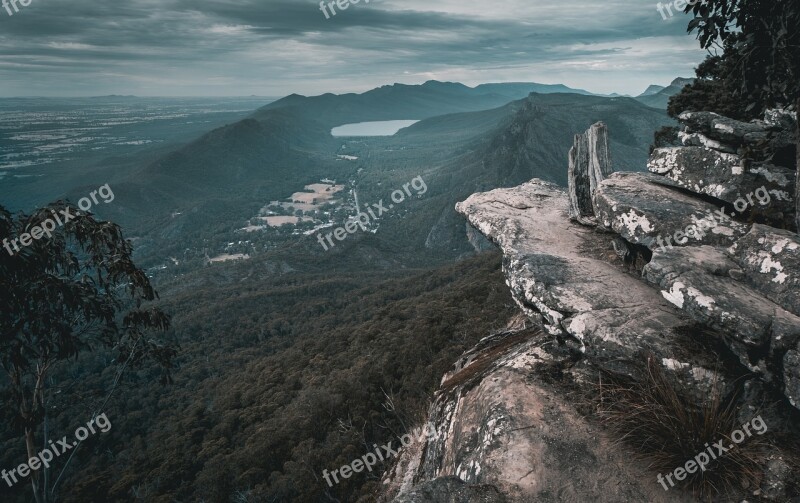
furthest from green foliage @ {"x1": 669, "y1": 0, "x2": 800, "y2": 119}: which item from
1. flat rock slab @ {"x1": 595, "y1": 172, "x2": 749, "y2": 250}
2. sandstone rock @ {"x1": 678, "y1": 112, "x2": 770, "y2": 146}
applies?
Result: flat rock slab @ {"x1": 595, "y1": 172, "x2": 749, "y2": 250}

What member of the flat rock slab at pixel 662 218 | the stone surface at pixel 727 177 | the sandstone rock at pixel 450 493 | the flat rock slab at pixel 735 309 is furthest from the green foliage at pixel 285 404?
the stone surface at pixel 727 177

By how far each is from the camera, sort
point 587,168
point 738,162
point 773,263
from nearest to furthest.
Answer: point 773,263 < point 738,162 < point 587,168

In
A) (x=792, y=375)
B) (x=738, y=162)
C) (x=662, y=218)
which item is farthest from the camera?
(x=738, y=162)

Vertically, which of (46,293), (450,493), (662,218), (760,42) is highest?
(760,42)

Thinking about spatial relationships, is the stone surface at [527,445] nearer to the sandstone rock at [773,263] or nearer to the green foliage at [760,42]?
the sandstone rock at [773,263]

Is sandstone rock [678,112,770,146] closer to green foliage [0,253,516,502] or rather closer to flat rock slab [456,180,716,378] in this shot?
flat rock slab [456,180,716,378]

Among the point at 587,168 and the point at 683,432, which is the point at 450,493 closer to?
the point at 683,432

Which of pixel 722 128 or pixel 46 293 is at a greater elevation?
pixel 722 128

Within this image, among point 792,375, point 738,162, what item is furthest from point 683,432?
point 738,162
